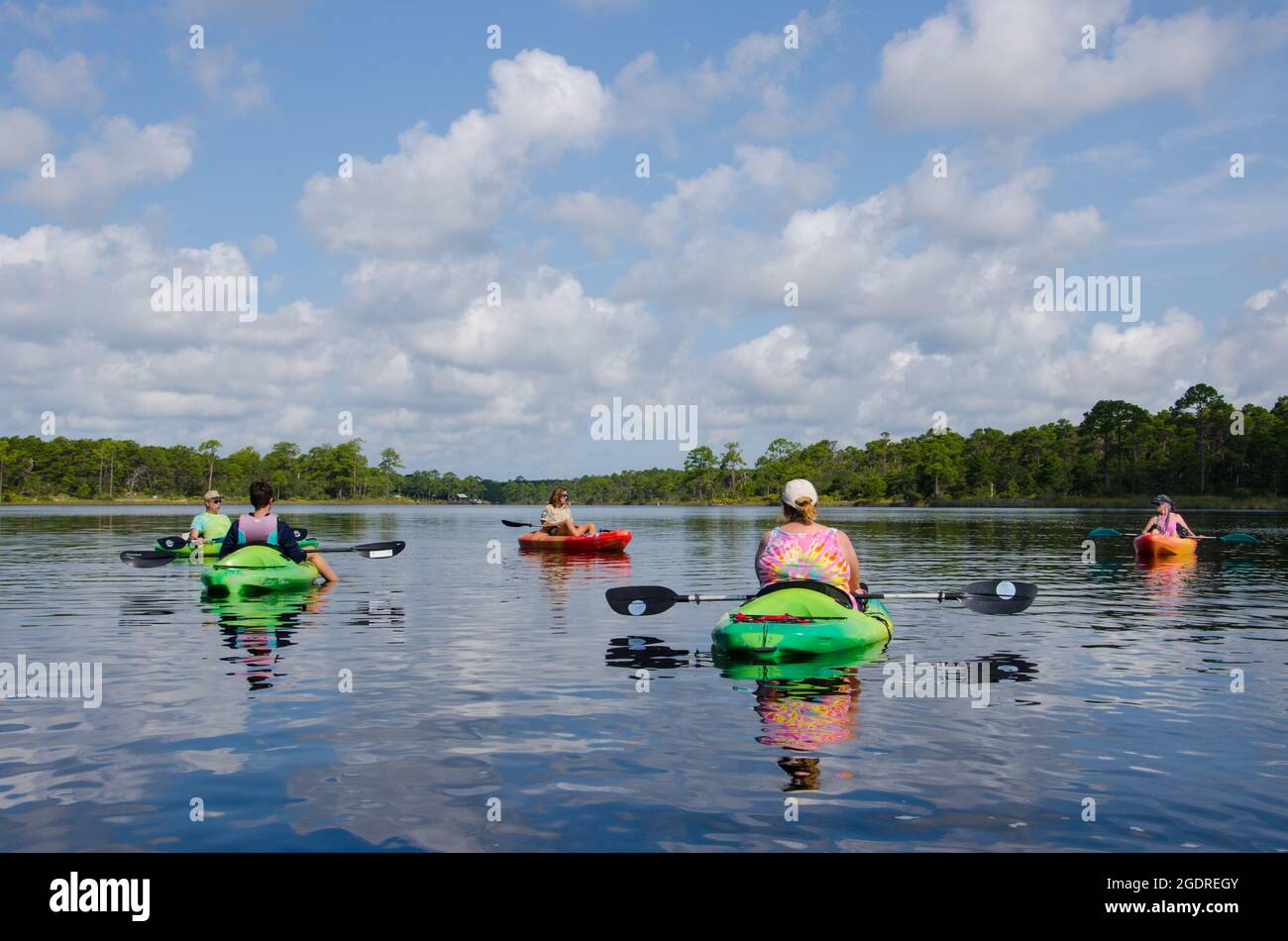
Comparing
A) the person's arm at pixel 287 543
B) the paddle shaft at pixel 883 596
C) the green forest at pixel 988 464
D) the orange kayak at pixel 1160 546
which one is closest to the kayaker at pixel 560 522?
the person's arm at pixel 287 543

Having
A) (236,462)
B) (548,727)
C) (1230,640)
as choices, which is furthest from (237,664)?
(236,462)

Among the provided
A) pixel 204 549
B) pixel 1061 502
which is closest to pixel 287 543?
pixel 204 549

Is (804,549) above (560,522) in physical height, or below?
above

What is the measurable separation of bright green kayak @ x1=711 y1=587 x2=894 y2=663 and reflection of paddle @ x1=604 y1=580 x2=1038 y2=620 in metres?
1.64

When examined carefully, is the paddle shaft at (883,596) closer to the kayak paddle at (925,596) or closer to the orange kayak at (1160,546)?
the kayak paddle at (925,596)

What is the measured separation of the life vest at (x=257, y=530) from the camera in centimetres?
1750

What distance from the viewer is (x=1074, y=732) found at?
8039 millimetres

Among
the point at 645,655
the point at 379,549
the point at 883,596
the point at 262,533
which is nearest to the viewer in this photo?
the point at 645,655

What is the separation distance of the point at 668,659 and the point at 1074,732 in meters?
4.96

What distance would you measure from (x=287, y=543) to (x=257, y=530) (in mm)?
604

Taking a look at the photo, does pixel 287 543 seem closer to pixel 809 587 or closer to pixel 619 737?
pixel 809 587

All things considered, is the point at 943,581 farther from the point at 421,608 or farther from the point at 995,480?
the point at 995,480

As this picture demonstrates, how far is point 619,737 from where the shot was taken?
7.90 metres

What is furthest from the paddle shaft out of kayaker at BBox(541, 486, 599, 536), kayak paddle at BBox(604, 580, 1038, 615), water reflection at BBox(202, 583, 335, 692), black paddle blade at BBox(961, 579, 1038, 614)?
kayaker at BBox(541, 486, 599, 536)
